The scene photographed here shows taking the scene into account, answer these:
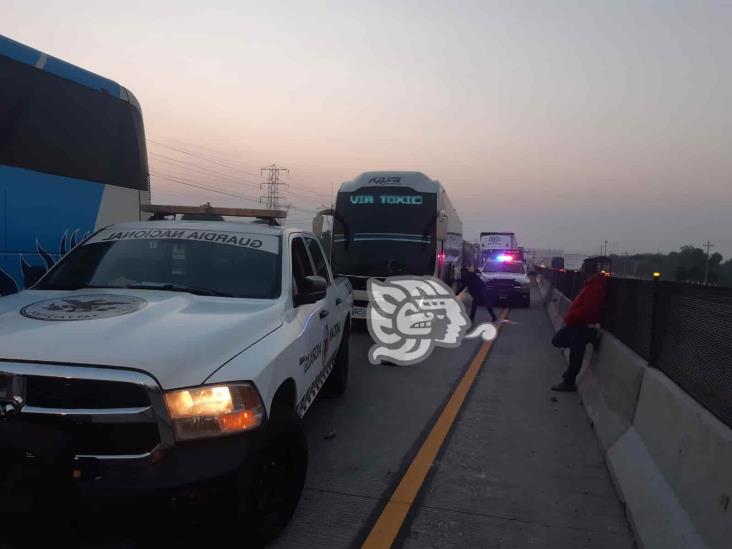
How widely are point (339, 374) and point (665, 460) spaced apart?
379 centimetres

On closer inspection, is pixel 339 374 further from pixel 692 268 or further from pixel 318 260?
pixel 692 268

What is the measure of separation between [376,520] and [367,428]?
2.05 meters

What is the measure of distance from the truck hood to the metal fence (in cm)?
278

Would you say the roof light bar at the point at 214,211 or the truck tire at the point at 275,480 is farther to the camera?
the roof light bar at the point at 214,211

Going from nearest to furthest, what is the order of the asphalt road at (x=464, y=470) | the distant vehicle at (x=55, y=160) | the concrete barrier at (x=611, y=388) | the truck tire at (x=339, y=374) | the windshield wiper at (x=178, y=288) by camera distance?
the asphalt road at (x=464, y=470), the windshield wiper at (x=178, y=288), the concrete barrier at (x=611, y=388), the distant vehicle at (x=55, y=160), the truck tire at (x=339, y=374)

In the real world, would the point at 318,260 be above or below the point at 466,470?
above

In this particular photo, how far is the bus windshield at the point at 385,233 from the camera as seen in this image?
13.8 m

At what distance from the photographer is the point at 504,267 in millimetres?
22156

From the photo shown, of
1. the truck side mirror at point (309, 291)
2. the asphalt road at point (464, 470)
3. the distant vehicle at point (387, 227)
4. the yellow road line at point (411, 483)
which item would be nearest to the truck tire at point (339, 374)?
the asphalt road at point (464, 470)

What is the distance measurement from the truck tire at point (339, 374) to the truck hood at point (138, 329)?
2.78 metres

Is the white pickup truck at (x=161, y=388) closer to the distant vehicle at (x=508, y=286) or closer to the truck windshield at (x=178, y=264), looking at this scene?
the truck windshield at (x=178, y=264)

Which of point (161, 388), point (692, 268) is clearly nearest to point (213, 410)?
point (161, 388)

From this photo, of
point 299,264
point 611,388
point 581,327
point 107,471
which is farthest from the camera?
point 581,327

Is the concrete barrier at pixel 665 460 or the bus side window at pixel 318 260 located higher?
the bus side window at pixel 318 260
